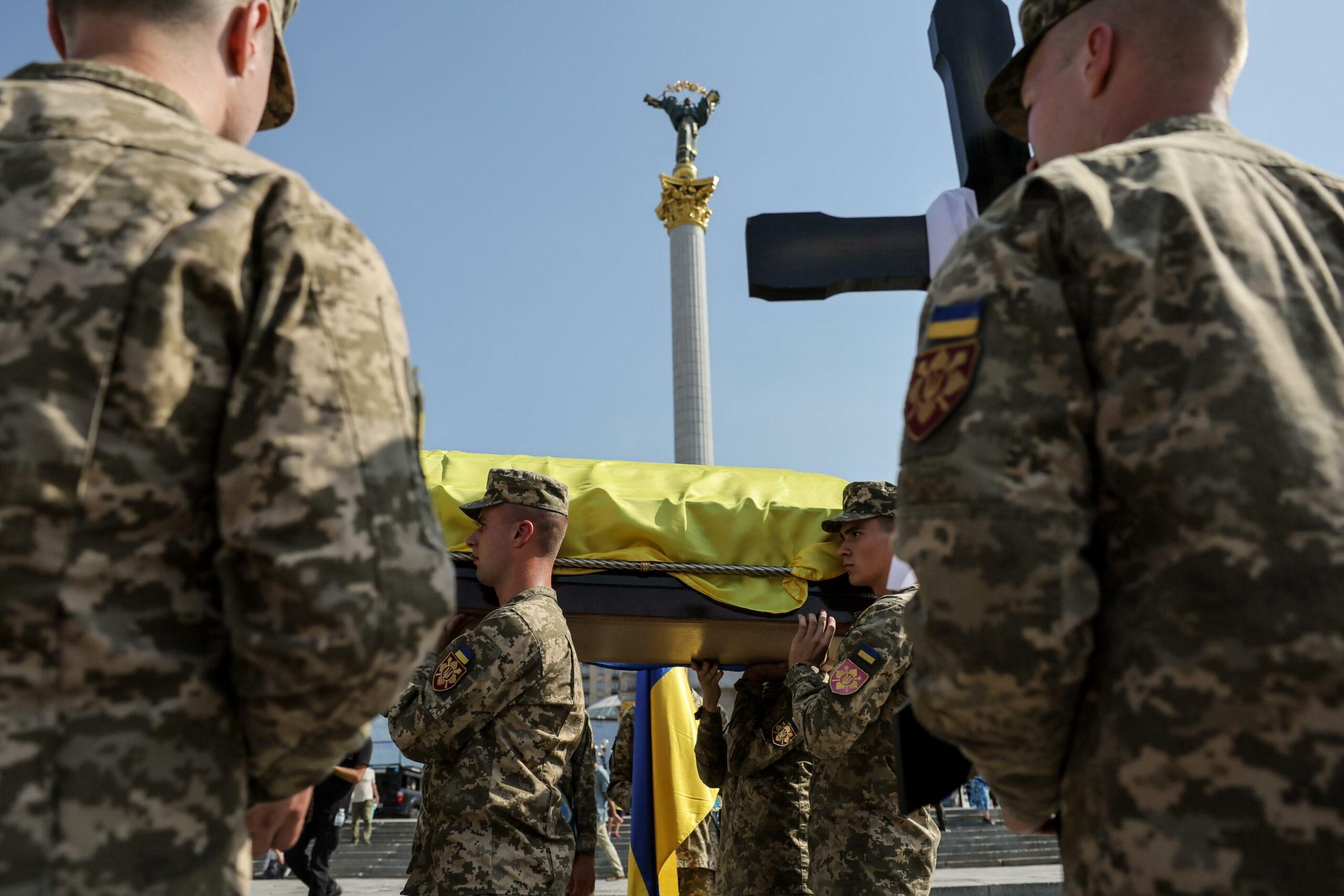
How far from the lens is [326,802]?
7.49 metres

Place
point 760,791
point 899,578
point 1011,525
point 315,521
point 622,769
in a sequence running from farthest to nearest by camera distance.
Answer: point 622,769, point 760,791, point 899,578, point 1011,525, point 315,521

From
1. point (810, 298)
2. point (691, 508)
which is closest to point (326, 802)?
point (691, 508)

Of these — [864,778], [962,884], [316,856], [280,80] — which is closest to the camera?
[280,80]

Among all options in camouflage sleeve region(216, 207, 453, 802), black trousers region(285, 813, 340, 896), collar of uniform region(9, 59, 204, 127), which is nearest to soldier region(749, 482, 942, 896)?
camouflage sleeve region(216, 207, 453, 802)

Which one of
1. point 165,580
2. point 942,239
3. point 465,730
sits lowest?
point 465,730

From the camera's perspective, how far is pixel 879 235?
12.9 ft

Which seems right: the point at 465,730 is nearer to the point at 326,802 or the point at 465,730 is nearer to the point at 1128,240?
the point at 1128,240

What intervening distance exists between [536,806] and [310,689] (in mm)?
2716

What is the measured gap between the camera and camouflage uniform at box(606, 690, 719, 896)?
725 centimetres

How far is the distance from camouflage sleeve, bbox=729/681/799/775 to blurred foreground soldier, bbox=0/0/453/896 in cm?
420

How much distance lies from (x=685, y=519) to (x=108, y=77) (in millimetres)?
3610

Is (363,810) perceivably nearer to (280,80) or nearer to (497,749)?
(497,749)

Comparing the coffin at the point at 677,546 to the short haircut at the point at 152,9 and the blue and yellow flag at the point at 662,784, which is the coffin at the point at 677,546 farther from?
the short haircut at the point at 152,9

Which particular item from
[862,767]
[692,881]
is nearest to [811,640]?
[862,767]
